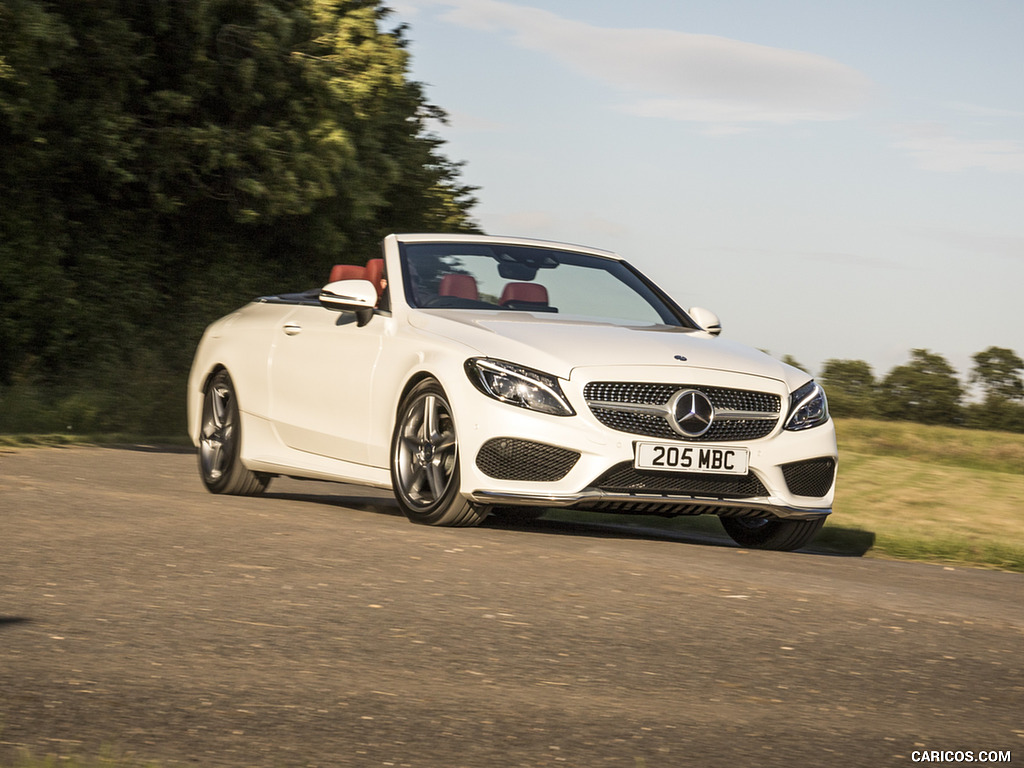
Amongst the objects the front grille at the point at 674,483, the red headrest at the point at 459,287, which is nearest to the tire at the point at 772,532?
the front grille at the point at 674,483

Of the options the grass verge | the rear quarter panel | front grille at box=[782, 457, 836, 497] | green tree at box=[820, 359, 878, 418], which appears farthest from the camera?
green tree at box=[820, 359, 878, 418]

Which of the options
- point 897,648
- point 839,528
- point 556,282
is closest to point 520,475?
point 556,282

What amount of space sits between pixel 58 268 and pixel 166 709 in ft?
58.6

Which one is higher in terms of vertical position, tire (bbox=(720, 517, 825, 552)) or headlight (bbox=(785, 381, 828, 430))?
headlight (bbox=(785, 381, 828, 430))

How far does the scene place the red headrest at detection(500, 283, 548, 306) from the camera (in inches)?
367

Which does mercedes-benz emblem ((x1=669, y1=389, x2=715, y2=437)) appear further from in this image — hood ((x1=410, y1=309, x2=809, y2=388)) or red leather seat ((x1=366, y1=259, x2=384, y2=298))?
red leather seat ((x1=366, y1=259, x2=384, y2=298))

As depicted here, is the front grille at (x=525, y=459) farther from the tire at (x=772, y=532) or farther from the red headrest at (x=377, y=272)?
the red headrest at (x=377, y=272)

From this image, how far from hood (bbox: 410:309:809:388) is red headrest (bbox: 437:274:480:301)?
10.9 inches

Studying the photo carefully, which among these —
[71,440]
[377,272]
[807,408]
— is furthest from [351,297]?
[71,440]

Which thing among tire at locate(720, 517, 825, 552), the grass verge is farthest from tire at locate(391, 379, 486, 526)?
the grass verge

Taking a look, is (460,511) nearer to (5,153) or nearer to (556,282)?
(556,282)

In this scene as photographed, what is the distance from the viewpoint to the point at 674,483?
7.93 meters

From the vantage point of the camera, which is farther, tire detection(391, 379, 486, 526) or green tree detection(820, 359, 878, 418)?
green tree detection(820, 359, 878, 418)

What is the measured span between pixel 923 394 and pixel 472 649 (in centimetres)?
2291
